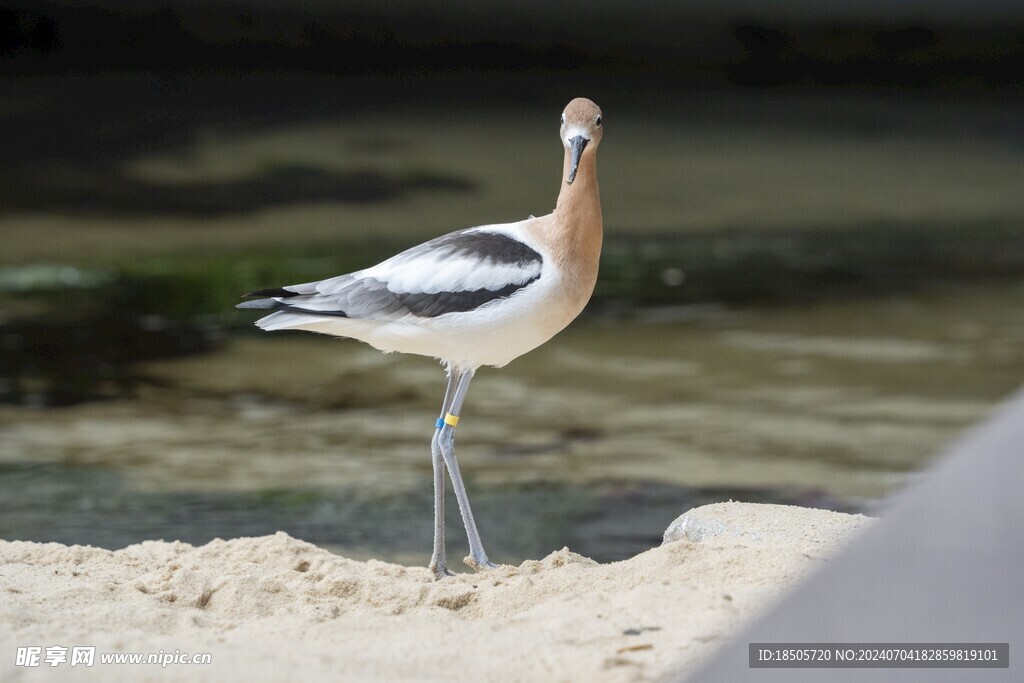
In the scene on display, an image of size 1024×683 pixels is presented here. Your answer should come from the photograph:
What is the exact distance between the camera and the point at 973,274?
474 inches

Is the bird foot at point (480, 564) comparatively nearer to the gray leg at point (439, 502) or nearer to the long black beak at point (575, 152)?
the gray leg at point (439, 502)

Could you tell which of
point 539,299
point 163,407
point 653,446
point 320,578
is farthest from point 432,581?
point 163,407

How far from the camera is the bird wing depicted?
13.3 ft

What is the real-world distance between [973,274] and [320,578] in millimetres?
9787

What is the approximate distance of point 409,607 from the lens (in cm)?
362

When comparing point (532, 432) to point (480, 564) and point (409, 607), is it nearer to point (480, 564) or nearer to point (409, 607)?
point (480, 564)

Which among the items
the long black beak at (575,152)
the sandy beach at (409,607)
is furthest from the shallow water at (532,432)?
the long black beak at (575,152)

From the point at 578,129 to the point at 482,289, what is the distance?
67 centimetres

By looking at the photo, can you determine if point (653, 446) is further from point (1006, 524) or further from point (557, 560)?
point (1006, 524)

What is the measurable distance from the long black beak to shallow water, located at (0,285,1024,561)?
2352 millimetres

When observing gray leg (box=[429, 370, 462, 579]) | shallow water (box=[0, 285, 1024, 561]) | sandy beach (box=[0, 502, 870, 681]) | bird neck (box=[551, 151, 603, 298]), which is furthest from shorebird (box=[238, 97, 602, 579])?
shallow water (box=[0, 285, 1024, 561])

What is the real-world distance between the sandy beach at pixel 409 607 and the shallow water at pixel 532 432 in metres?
1.76

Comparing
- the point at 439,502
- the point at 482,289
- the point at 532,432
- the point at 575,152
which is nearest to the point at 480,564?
the point at 439,502

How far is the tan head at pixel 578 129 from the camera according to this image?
4102mm
